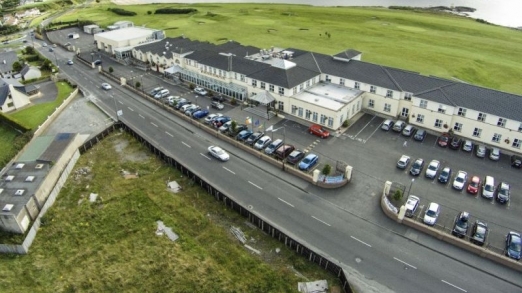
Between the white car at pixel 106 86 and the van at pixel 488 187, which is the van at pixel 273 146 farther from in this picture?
the white car at pixel 106 86

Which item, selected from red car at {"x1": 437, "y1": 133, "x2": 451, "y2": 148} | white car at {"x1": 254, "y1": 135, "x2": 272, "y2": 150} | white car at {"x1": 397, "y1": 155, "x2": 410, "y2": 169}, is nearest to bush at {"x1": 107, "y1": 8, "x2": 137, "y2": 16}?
white car at {"x1": 254, "y1": 135, "x2": 272, "y2": 150}

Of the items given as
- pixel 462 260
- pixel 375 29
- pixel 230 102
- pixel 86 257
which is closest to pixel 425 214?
pixel 462 260

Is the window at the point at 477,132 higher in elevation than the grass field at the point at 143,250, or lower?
higher

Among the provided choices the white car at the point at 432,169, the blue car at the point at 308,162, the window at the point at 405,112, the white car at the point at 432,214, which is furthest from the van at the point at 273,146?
the window at the point at 405,112

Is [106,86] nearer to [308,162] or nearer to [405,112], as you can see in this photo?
[308,162]

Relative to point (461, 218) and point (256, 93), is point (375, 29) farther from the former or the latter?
point (461, 218)

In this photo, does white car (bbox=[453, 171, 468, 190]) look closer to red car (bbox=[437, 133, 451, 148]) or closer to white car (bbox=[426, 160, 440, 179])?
white car (bbox=[426, 160, 440, 179])
